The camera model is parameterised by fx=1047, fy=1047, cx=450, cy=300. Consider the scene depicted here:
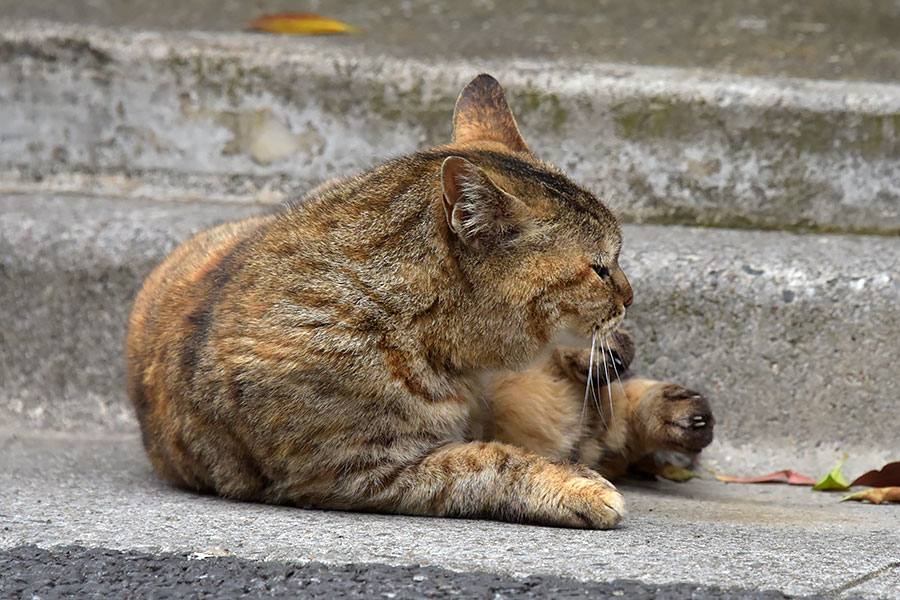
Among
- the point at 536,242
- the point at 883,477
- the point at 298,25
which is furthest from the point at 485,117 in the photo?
the point at 298,25

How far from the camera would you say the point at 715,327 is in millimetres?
3680

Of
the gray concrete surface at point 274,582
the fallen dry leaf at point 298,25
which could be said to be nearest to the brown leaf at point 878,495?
the gray concrete surface at point 274,582

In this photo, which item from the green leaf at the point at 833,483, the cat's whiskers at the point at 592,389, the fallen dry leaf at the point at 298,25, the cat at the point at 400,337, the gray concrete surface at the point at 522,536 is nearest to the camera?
the gray concrete surface at the point at 522,536

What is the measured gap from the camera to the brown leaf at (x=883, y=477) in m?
3.26

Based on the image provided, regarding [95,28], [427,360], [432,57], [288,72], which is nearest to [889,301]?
[427,360]

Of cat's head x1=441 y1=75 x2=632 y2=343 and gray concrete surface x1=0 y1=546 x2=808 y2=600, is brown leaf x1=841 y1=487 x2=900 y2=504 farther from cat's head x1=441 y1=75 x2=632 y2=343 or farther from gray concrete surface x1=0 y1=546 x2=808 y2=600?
gray concrete surface x1=0 y1=546 x2=808 y2=600

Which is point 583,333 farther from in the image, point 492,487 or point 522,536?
point 522,536

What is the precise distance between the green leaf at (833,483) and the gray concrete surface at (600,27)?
184cm

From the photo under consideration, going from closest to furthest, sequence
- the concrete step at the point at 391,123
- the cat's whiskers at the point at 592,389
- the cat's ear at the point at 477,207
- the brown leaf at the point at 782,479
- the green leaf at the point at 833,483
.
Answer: the cat's ear at the point at 477,207 → the cat's whiskers at the point at 592,389 → the green leaf at the point at 833,483 → the brown leaf at the point at 782,479 → the concrete step at the point at 391,123

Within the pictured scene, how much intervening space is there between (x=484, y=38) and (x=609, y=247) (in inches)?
87.1

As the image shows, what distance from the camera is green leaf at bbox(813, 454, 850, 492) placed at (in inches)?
133

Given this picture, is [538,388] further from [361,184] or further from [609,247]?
[361,184]

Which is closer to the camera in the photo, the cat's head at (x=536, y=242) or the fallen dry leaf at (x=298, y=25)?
the cat's head at (x=536, y=242)

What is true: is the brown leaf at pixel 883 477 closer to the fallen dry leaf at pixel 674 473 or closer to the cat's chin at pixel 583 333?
the fallen dry leaf at pixel 674 473
